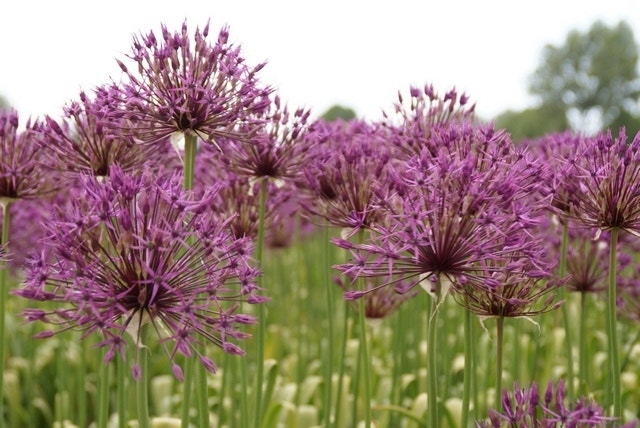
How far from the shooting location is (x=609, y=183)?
10.7 feet

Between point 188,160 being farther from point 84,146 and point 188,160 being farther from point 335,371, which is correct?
point 335,371

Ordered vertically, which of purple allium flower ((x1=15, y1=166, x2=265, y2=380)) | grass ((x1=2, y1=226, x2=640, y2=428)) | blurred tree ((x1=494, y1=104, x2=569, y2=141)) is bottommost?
grass ((x1=2, y1=226, x2=640, y2=428))

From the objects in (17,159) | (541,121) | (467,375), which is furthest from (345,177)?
(541,121)

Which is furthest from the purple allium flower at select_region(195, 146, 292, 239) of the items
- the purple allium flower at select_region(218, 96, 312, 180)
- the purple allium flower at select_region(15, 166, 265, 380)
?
the purple allium flower at select_region(15, 166, 265, 380)

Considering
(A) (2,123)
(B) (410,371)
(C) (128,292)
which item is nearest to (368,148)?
(C) (128,292)

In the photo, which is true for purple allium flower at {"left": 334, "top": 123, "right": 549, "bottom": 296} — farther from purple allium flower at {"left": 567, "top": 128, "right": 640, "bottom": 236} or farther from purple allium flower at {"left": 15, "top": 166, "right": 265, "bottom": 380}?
purple allium flower at {"left": 15, "top": 166, "right": 265, "bottom": 380}

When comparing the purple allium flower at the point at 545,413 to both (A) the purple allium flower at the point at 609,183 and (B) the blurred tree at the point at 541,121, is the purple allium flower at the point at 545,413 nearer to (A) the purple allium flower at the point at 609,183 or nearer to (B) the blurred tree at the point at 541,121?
(A) the purple allium flower at the point at 609,183

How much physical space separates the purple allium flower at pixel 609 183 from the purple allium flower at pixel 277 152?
1517 millimetres

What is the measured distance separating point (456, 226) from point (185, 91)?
56.2 inches

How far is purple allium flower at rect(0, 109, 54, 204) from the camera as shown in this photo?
3967mm

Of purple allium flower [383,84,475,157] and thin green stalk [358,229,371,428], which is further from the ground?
purple allium flower [383,84,475,157]

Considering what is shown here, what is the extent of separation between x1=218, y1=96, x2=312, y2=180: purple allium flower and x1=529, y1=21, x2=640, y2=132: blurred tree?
249ft

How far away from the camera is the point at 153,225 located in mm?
2656

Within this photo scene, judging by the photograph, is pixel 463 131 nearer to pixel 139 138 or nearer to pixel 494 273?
pixel 494 273
